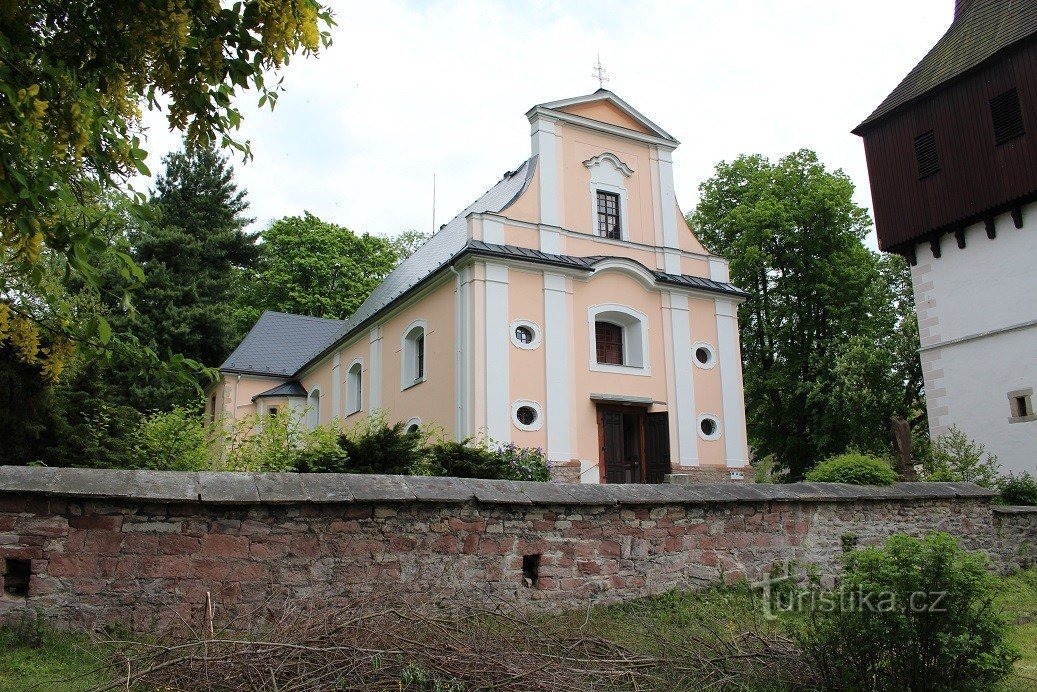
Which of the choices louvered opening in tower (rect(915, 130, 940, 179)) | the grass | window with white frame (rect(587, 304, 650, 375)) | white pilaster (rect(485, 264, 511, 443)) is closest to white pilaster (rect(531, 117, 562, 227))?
white pilaster (rect(485, 264, 511, 443))

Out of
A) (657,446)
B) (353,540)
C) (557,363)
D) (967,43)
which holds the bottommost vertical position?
(353,540)

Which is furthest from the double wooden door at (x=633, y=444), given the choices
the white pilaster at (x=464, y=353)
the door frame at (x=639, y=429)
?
the white pilaster at (x=464, y=353)

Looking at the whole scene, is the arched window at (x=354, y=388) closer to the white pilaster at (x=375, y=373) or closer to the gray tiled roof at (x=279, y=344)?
the white pilaster at (x=375, y=373)

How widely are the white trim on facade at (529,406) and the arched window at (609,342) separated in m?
2.35

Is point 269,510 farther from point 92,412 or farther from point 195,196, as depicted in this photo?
point 195,196

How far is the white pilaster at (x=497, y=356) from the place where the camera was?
16734 mm

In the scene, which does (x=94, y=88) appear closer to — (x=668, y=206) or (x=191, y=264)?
(x=668, y=206)

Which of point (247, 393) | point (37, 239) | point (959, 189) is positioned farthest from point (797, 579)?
point (247, 393)

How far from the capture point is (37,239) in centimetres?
441

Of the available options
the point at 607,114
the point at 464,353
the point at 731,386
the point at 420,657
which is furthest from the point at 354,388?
the point at 420,657

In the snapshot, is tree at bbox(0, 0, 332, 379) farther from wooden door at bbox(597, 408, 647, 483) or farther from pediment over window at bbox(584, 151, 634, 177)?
pediment over window at bbox(584, 151, 634, 177)

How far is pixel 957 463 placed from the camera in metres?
15.3

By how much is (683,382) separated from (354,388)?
9848 mm

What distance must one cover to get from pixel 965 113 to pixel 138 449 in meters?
17.1
